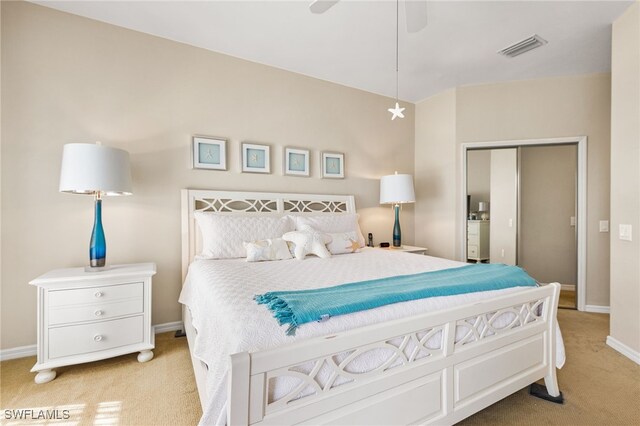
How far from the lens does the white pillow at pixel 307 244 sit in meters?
2.61

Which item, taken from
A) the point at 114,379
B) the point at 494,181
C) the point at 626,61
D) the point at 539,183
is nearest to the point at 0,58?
the point at 114,379

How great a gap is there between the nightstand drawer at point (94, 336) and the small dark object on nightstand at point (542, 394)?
275cm

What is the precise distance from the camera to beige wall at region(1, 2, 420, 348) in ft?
7.58

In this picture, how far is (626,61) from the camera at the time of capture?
2.45 metres

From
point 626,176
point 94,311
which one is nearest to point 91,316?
point 94,311

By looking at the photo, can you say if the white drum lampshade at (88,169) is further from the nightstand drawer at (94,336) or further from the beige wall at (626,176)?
the beige wall at (626,176)

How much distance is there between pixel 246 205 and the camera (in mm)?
3186

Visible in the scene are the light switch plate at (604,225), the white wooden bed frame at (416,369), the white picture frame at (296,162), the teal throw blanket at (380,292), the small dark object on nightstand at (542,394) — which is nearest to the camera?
the white wooden bed frame at (416,369)

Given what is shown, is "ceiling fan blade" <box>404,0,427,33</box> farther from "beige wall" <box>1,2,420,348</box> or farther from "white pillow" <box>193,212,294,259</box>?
"white pillow" <box>193,212,294,259</box>

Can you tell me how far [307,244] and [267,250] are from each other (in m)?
0.37

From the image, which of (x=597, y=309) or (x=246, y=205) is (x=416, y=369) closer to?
(x=246, y=205)

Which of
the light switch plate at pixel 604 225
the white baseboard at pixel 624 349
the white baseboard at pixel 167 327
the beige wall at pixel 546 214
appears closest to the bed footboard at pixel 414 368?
the white baseboard at pixel 624 349

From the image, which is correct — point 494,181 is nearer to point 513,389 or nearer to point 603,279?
point 603,279

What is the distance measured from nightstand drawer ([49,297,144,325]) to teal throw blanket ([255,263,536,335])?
1.44 m
